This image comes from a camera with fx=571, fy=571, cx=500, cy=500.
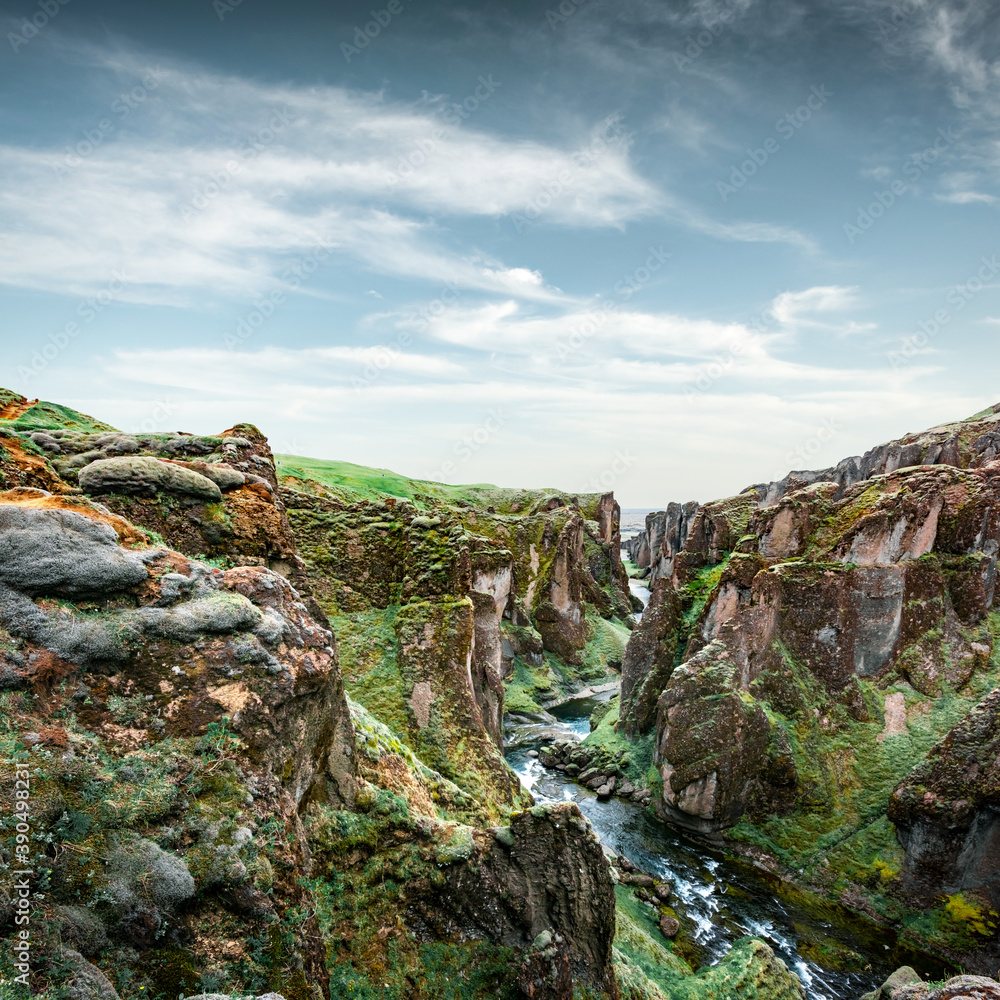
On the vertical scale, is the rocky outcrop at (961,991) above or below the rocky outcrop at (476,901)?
below

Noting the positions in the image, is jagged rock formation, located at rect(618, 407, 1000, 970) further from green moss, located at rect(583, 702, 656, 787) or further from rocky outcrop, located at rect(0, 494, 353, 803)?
rocky outcrop, located at rect(0, 494, 353, 803)

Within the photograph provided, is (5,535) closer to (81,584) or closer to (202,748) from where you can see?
(81,584)

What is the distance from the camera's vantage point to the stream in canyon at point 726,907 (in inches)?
814

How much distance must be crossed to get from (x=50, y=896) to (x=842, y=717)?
3272 cm

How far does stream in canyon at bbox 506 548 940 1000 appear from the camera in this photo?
20.7 meters

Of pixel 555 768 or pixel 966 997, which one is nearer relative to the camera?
pixel 966 997

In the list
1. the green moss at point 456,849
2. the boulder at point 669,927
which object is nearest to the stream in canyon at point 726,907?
the boulder at point 669,927

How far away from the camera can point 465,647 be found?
2253cm

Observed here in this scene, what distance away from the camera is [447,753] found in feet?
64.5

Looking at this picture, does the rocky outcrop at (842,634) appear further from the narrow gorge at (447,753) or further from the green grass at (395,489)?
the green grass at (395,489)

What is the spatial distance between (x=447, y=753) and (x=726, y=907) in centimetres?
1466

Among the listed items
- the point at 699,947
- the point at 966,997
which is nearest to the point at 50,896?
the point at 966,997

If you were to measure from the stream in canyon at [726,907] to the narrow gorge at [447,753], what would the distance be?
0.14 m

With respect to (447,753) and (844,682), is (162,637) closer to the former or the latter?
(447,753)
